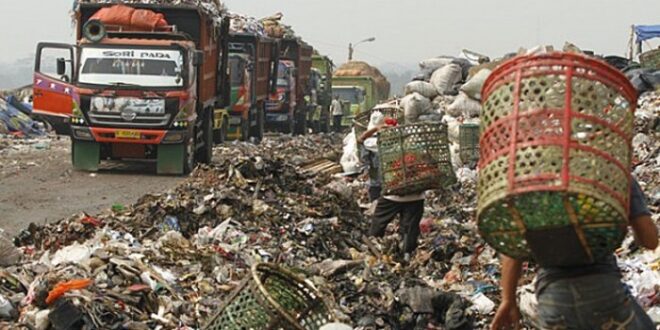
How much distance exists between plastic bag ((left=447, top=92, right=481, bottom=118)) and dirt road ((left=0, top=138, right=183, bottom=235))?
547 centimetres

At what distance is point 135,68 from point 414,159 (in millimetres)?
7497

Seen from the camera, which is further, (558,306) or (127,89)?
(127,89)

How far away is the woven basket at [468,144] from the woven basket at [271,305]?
37.1 feet

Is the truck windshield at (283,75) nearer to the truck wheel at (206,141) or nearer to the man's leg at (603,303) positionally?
the truck wheel at (206,141)

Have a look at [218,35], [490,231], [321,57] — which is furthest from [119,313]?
[321,57]

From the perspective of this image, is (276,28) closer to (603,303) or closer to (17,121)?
(17,121)

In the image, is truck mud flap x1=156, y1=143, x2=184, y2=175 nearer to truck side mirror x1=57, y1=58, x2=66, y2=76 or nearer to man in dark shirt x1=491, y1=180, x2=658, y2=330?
truck side mirror x1=57, y1=58, x2=66, y2=76

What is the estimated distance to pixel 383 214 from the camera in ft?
32.4

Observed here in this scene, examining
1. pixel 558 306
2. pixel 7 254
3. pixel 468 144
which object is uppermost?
pixel 558 306

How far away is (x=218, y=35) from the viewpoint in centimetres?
2031

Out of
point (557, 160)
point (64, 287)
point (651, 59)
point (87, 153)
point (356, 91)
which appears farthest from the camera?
point (356, 91)

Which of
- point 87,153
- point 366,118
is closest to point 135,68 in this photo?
point 87,153

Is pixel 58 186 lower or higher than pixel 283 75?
higher

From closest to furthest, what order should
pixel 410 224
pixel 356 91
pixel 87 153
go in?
1. pixel 410 224
2. pixel 87 153
3. pixel 356 91
